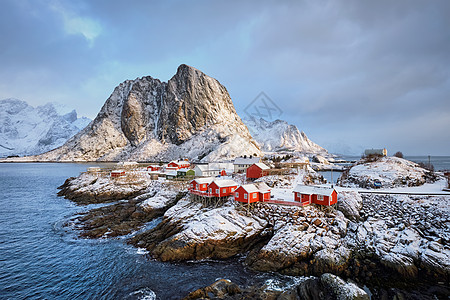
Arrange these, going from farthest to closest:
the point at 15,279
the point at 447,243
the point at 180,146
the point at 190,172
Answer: the point at 180,146 < the point at 190,172 < the point at 447,243 < the point at 15,279

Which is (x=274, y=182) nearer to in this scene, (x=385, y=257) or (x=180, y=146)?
(x=385, y=257)

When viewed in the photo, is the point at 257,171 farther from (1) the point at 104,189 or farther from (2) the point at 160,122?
(2) the point at 160,122

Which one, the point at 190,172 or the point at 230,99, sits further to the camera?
the point at 230,99

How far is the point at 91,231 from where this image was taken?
27.7 meters

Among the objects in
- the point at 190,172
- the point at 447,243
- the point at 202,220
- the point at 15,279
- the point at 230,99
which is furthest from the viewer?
the point at 230,99

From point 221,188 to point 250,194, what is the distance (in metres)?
5.16

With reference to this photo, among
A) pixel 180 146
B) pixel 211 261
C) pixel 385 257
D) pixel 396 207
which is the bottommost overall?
pixel 211 261

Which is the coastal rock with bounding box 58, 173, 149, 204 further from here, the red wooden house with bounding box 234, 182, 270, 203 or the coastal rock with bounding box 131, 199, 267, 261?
the red wooden house with bounding box 234, 182, 270, 203

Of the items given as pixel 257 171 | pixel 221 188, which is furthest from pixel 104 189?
pixel 257 171

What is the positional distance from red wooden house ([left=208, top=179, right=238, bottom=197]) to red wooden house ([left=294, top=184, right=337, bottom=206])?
956 centimetres

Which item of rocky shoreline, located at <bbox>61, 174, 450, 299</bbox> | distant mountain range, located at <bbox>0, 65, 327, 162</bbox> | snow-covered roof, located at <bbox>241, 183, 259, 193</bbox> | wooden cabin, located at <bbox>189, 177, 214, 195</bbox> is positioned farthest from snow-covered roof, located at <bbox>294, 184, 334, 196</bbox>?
distant mountain range, located at <bbox>0, 65, 327, 162</bbox>

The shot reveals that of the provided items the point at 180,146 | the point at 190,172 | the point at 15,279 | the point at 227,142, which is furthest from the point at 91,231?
the point at 180,146

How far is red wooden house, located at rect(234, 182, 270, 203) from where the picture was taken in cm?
2859

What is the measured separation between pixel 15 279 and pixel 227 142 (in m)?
101
